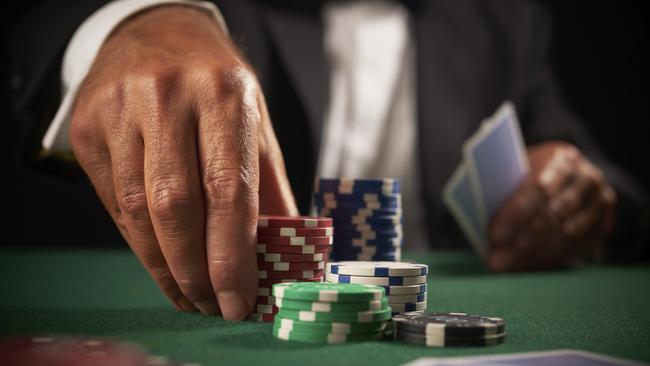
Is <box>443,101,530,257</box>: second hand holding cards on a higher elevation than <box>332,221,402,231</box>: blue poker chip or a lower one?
higher

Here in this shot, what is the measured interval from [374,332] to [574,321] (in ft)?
2.19

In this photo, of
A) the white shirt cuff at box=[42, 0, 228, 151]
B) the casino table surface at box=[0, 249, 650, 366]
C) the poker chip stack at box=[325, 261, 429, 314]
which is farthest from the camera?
the white shirt cuff at box=[42, 0, 228, 151]

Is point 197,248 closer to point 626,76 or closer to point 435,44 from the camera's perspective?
point 435,44

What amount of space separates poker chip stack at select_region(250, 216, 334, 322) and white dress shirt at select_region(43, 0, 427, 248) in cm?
221

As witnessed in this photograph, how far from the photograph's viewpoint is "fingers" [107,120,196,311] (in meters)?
1.98

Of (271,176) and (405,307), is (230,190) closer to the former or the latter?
(271,176)

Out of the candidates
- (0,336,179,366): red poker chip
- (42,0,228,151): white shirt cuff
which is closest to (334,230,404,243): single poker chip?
(42,0,228,151): white shirt cuff

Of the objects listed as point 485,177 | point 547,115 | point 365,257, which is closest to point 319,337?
point 365,257

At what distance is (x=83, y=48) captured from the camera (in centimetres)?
265

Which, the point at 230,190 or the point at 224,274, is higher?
the point at 230,190

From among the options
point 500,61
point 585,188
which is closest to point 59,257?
point 585,188

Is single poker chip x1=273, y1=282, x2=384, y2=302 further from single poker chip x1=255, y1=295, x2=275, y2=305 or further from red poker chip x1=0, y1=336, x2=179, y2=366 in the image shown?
red poker chip x1=0, y1=336, x2=179, y2=366

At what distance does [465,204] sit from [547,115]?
1714 mm

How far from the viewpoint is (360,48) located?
4.73 metres
